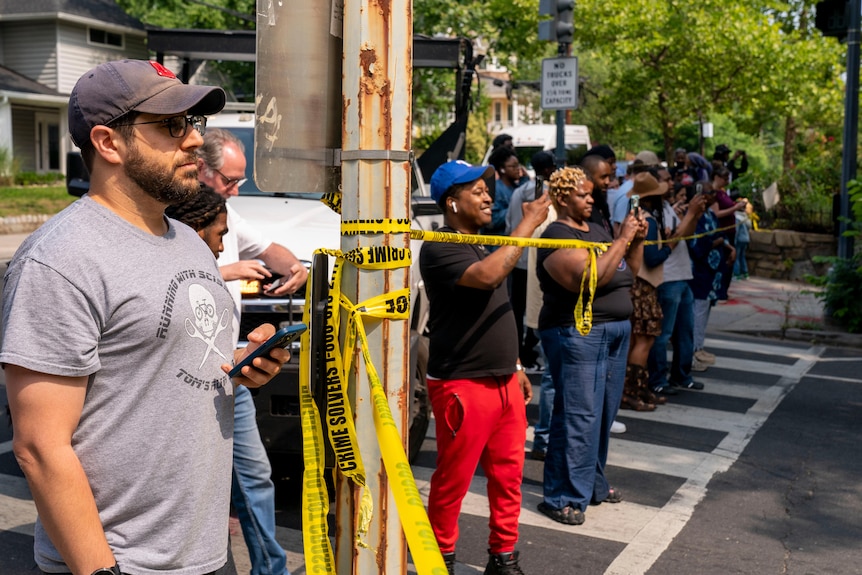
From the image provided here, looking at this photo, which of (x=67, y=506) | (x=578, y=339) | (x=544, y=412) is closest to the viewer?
(x=67, y=506)

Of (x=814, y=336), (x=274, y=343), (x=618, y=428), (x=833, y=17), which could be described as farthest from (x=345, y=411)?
(x=833, y=17)

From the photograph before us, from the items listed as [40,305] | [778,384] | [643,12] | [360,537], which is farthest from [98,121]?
[643,12]

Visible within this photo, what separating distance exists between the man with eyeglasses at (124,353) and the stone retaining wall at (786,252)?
16245mm

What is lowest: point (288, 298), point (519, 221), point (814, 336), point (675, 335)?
point (814, 336)

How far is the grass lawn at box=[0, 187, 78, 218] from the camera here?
2312cm

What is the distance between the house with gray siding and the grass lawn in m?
7.62

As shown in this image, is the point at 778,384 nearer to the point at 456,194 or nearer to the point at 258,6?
the point at 456,194

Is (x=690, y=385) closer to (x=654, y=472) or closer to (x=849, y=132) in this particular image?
(x=654, y=472)

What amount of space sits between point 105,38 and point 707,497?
115ft

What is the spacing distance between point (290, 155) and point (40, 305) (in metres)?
0.86

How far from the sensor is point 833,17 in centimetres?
1280

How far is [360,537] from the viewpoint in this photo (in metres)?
2.67

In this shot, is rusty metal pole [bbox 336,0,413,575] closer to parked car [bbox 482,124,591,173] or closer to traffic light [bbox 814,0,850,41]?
traffic light [bbox 814,0,850,41]

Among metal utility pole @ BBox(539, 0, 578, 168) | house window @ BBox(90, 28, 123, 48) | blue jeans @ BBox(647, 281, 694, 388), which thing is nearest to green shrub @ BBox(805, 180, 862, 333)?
metal utility pole @ BBox(539, 0, 578, 168)
